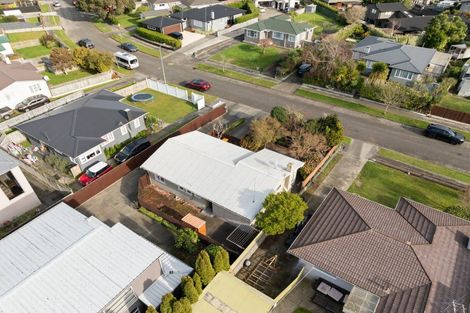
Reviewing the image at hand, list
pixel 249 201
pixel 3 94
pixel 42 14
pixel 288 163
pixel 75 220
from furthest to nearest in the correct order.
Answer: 1. pixel 42 14
2. pixel 3 94
3. pixel 288 163
4. pixel 249 201
5. pixel 75 220

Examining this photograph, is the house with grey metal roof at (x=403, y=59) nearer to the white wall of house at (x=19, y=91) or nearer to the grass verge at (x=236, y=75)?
the grass verge at (x=236, y=75)

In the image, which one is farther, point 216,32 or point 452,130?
point 216,32

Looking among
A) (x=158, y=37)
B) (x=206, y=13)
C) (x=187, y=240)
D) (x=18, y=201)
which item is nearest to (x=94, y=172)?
(x=18, y=201)

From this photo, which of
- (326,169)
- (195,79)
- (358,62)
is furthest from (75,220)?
(358,62)

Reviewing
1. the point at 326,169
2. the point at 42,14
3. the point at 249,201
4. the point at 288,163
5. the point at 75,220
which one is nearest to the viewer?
the point at 75,220

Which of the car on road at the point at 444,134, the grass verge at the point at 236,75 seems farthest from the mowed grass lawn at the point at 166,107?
the car on road at the point at 444,134

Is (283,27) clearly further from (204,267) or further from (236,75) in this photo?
(204,267)

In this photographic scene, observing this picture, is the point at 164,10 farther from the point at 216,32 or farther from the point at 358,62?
the point at 358,62

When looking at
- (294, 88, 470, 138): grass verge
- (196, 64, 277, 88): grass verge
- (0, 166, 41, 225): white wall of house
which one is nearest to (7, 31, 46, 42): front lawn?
(196, 64, 277, 88): grass verge

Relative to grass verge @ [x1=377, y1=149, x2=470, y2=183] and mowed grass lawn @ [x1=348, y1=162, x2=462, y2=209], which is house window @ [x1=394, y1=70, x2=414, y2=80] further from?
mowed grass lawn @ [x1=348, y1=162, x2=462, y2=209]
